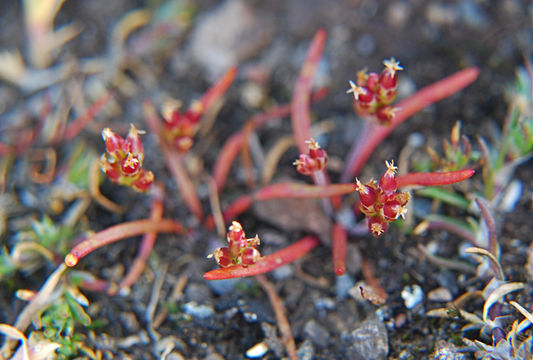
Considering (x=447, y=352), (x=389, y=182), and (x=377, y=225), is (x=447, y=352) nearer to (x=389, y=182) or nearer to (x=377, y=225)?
(x=377, y=225)

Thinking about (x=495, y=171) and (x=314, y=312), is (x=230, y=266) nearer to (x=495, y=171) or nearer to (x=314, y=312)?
(x=314, y=312)

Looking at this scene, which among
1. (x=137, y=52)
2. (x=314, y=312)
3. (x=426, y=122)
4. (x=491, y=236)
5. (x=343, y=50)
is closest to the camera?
(x=491, y=236)

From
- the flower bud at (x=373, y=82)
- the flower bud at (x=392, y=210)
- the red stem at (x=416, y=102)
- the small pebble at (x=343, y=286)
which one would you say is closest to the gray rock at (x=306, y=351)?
the small pebble at (x=343, y=286)

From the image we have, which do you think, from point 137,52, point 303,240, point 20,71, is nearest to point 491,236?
point 303,240

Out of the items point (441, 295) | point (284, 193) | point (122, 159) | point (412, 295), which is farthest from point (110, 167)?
point (441, 295)

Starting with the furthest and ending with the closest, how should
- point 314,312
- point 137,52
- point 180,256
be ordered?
point 137,52, point 180,256, point 314,312

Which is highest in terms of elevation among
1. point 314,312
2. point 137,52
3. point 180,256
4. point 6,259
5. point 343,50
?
point 137,52

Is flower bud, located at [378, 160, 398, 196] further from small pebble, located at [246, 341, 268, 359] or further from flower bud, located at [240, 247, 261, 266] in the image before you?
small pebble, located at [246, 341, 268, 359]
